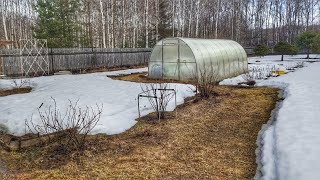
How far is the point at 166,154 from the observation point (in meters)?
6.01

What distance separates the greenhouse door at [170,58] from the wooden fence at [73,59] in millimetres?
7790

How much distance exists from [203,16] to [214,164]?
150ft

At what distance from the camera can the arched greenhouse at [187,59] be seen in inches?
609

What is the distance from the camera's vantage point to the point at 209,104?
10453 millimetres

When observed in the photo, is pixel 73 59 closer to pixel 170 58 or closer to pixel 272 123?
pixel 170 58

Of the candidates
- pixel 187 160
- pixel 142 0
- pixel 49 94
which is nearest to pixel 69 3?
pixel 142 0

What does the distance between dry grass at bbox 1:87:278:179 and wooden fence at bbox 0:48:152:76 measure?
12333 mm

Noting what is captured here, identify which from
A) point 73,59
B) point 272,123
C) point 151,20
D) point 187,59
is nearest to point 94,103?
point 272,123

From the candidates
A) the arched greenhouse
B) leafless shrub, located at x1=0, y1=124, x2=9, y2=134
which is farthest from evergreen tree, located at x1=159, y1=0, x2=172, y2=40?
leafless shrub, located at x1=0, y1=124, x2=9, y2=134

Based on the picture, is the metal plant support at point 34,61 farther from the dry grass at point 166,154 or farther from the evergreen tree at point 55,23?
the dry grass at point 166,154

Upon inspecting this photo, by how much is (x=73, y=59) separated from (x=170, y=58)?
8.31 m

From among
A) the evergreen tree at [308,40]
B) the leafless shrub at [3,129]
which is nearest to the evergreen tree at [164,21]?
the evergreen tree at [308,40]

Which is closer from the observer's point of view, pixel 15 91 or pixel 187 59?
pixel 15 91

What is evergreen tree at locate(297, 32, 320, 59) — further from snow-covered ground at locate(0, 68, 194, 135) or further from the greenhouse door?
snow-covered ground at locate(0, 68, 194, 135)
